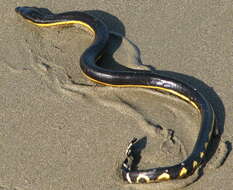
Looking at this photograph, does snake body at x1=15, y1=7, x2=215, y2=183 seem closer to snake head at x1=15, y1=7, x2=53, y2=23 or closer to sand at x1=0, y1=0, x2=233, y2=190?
snake head at x1=15, y1=7, x2=53, y2=23

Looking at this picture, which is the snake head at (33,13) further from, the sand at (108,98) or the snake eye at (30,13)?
the sand at (108,98)

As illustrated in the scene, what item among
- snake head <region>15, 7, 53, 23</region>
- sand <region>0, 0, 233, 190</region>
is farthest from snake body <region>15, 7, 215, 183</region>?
sand <region>0, 0, 233, 190</region>

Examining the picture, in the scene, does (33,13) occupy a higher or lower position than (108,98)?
higher

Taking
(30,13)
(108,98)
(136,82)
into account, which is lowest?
(108,98)

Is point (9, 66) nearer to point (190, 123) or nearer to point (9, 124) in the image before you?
point (9, 124)

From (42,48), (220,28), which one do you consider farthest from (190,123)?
(42,48)

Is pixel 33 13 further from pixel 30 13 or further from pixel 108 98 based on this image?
pixel 108 98

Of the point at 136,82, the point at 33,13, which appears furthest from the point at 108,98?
the point at 33,13
